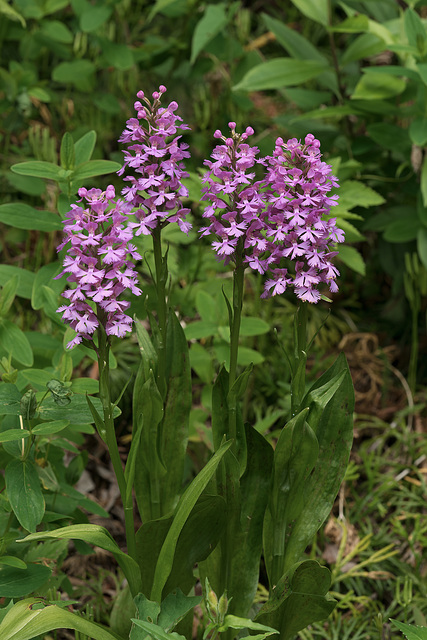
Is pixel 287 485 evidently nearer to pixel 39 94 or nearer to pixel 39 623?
pixel 39 623

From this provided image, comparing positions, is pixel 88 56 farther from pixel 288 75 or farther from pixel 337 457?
pixel 337 457

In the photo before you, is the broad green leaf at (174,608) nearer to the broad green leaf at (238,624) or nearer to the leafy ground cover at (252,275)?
the broad green leaf at (238,624)

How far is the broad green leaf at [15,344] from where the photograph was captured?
1995 millimetres

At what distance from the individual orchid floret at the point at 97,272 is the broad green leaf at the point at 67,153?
57 centimetres

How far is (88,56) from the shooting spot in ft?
13.2

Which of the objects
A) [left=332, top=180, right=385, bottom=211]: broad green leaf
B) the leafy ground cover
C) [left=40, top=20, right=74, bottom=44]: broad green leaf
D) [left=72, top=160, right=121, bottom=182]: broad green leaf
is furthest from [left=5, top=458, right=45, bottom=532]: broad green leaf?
[left=40, top=20, right=74, bottom=44]: broad green leaf

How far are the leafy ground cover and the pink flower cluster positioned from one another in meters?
0.52

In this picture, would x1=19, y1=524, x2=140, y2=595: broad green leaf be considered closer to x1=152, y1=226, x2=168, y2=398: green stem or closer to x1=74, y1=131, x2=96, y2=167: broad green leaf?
x1=152, y1=226, x2=168, y2=398: green stem

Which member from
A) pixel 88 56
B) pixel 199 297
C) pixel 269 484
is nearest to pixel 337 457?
pixel 269 484

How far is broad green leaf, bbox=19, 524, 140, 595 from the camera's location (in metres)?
1.53

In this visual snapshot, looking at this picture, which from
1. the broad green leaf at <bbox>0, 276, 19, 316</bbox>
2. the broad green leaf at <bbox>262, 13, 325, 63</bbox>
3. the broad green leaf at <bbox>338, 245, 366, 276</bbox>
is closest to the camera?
the broad green leaf at <bbox>0, 276, 19, 316</bbox>

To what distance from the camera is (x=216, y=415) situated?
187 cm

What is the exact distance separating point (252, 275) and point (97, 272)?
2.13 meters

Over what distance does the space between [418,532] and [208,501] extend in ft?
3.70
